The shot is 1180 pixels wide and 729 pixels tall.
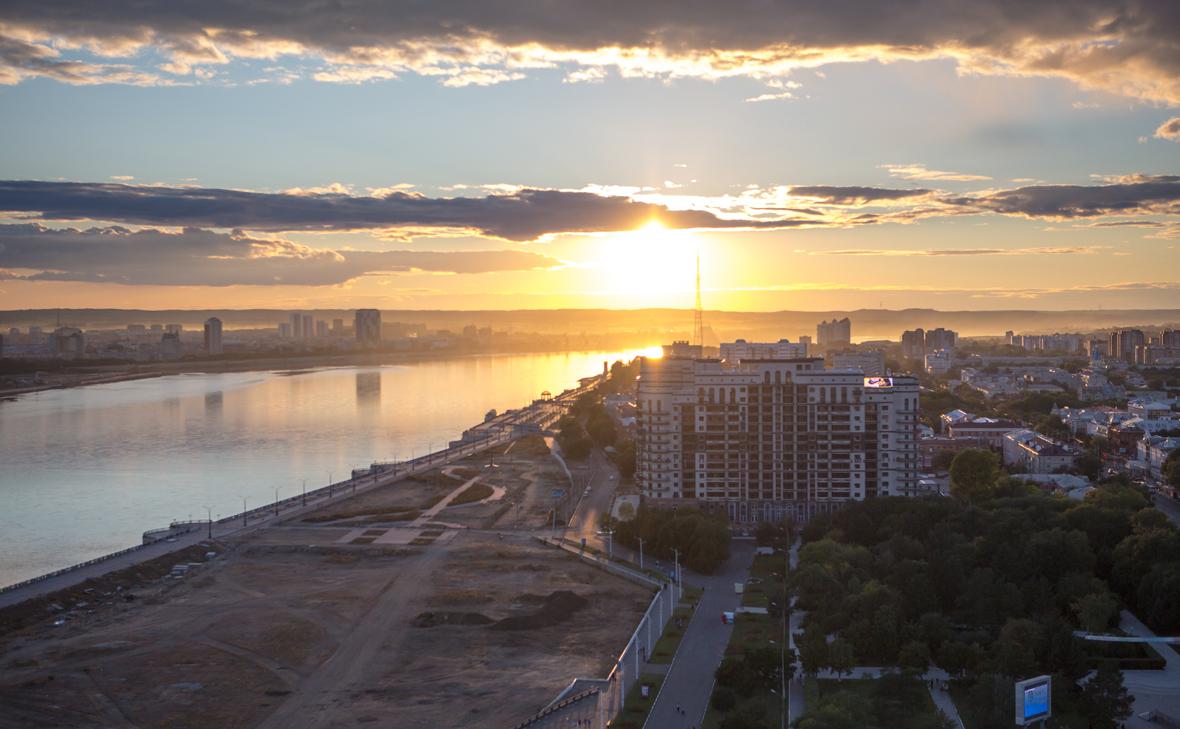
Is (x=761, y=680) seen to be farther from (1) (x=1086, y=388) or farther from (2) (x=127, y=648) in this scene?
(1) (x=1086, y=388)

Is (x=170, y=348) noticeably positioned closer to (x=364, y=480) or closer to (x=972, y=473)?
(x=364, y=480)

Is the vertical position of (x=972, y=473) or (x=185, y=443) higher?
(x=972, y=473)

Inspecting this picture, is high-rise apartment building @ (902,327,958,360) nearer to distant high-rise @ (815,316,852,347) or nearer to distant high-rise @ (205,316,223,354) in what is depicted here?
distant high-rise @ (815,316,852,347)

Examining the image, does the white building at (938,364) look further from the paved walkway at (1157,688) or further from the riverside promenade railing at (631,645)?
the paved walkway at (1157,688)

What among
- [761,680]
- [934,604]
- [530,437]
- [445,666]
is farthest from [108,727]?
[530,437]

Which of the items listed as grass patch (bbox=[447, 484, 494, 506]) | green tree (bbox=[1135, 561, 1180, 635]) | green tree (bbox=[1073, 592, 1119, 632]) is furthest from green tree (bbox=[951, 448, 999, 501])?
grass patch (bbox=[447, 484, 494, 506])

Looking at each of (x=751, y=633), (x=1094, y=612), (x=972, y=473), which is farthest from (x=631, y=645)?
(x=972, y=473)
